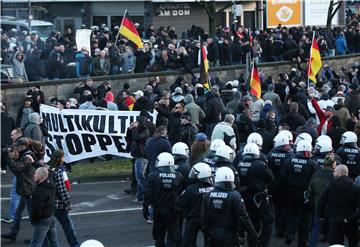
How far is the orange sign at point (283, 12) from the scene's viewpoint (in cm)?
4594

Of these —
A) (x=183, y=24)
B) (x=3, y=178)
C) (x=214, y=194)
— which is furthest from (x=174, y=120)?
(x=183, y=24)

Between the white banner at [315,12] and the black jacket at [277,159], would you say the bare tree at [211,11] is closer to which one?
the white banner at [315,12]

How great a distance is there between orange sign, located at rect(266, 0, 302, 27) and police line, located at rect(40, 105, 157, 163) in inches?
958

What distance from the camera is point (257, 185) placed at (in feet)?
49.9

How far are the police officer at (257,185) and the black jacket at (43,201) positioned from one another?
9.04 feet

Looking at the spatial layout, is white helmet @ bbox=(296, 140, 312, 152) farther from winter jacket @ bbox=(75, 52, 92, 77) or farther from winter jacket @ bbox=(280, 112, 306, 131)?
winter jacket @ bbox=(75, 52, 92, 77)

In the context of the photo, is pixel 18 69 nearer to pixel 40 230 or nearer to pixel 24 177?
pixel 24 177

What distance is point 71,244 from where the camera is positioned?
1516cm

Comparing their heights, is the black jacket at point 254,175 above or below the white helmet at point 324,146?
below

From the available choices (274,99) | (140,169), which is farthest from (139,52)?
(140,169)

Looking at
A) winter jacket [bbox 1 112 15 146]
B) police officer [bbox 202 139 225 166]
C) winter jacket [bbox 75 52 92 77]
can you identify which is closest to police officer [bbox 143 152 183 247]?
police officer [bbox 202 139 225 166]

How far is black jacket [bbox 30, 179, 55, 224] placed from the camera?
46.5 ft

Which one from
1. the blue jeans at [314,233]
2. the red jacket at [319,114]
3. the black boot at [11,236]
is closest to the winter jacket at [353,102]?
the red jacket at [319,114]

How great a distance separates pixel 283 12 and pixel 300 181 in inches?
1230
